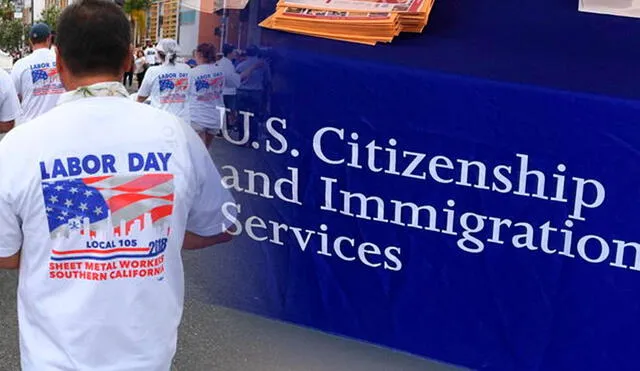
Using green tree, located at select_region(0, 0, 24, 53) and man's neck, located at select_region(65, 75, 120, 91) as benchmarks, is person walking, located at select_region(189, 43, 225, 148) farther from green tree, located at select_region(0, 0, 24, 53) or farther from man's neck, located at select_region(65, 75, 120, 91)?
green tree, located at select_region(0, 0, 24, 53)

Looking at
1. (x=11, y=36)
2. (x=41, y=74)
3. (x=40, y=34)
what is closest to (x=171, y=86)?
(x=40, y=34)

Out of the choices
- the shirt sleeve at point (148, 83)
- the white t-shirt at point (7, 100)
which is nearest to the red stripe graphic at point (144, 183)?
the white t-shirt at point (7, 100)

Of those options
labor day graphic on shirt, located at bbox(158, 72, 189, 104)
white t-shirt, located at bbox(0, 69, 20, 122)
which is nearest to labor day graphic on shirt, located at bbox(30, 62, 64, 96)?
white t-shirt, located at bbox(0, 69, 20, 122)

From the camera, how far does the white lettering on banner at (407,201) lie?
6.74 feet

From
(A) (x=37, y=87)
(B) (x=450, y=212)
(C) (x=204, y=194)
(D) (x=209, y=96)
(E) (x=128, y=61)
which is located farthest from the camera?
(A) (x=37, y=87)

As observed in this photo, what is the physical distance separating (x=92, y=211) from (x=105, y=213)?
0.09ft

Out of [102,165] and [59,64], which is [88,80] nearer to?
[59,64]

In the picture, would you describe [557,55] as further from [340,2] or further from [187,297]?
[187,297]

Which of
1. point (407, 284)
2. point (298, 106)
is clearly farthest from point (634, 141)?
point (298, 106)

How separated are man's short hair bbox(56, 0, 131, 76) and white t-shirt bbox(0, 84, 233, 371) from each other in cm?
8

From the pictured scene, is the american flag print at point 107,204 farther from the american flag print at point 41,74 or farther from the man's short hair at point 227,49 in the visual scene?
the american flag print at point 41,74

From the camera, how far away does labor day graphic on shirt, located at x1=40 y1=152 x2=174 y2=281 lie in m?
1.65

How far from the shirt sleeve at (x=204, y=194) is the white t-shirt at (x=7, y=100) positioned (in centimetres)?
357

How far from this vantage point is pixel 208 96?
2574mm
